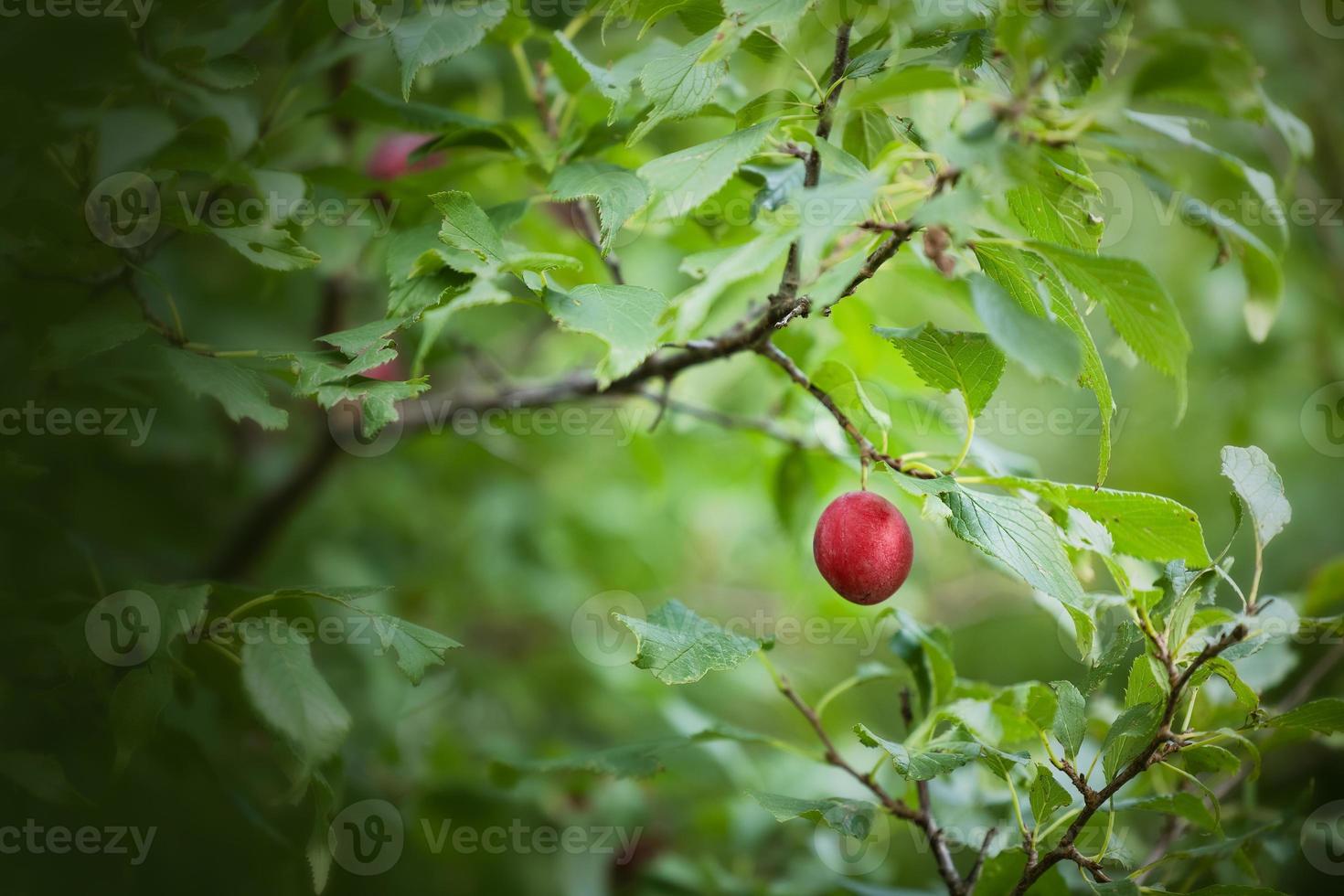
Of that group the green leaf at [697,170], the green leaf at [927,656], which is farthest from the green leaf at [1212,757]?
the green leaf at [697,170]

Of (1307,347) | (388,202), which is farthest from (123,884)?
(1307,347)

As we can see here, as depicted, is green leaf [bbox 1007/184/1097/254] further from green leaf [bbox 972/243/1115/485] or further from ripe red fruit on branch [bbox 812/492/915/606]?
ripe red fruit on branch [bbox 812/492/915/606]

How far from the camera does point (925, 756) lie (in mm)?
809

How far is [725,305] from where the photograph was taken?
4.16ft

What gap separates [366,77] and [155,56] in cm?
61

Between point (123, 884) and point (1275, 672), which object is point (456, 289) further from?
point (1275, 672)

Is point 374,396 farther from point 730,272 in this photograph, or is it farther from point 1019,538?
point 1019,538

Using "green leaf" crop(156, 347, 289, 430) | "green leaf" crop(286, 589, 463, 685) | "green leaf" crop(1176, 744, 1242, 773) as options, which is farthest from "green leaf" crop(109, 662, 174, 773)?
"green leaf" crop(1176, 744, 1242, 773)

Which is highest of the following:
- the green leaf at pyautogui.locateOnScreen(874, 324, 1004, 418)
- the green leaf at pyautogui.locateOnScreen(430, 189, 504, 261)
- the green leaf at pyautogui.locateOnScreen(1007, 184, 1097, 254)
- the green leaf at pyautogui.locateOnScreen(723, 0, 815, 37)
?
the green leaf at pyautogui.locateOnScreen(723, 0, 815, 37)

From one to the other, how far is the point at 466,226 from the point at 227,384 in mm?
256

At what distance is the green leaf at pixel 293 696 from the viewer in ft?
2.25

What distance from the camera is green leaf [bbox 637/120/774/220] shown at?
0.69 meters

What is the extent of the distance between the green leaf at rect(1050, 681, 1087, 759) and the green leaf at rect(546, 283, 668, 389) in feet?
1.55

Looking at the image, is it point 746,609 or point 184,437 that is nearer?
point 184,437
